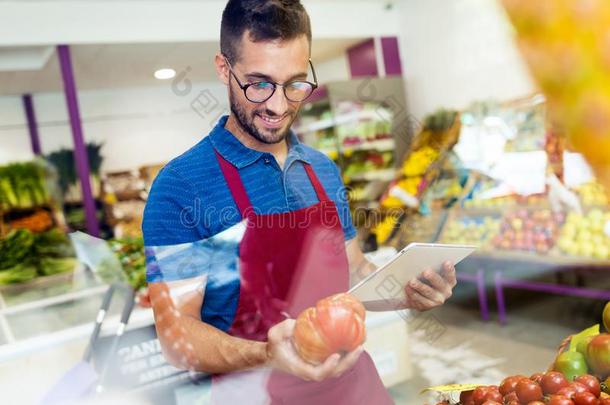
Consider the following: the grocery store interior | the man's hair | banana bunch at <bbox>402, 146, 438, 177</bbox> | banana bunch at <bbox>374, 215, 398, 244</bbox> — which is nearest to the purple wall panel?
the grocery store interior

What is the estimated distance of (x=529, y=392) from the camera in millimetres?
792

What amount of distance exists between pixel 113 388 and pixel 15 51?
69 centimetres

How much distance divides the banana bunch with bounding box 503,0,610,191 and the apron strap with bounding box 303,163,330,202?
21.5 inches

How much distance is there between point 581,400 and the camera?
75 centimetres

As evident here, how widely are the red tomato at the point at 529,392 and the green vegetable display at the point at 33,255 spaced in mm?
713

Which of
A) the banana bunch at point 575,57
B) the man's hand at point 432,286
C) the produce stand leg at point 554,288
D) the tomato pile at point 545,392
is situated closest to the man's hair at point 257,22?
the man's hand at point 432,286

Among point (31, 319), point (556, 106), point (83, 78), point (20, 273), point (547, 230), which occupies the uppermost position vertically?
point (83, 78)

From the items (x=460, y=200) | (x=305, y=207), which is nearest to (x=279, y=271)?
(x=305, y=207)

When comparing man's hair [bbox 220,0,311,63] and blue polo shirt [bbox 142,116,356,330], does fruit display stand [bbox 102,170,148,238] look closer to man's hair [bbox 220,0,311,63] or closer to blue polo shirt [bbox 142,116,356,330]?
blue polo shirt [bbox 142,116,356,330]

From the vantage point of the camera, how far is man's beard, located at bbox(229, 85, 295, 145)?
653 mm

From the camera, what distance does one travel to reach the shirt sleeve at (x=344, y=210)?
2.55ft

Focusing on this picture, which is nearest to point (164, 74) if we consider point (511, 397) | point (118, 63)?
point (118, 63)

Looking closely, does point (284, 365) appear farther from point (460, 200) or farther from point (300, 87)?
point (460, 200)

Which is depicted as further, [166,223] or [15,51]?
[15,51]
